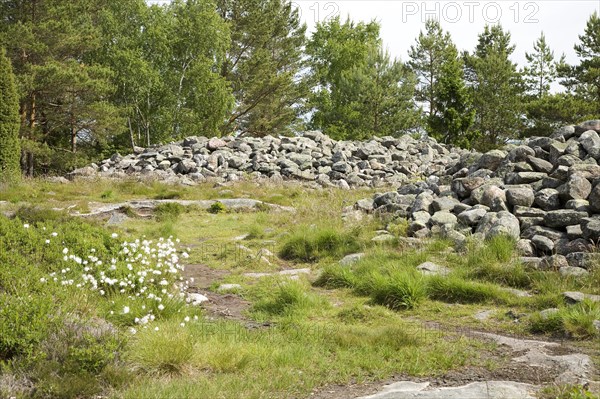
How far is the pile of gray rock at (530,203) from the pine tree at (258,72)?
93.6ft

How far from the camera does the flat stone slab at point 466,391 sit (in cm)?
415

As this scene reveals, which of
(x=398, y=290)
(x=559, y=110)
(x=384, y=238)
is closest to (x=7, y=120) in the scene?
(x=384, y=238)

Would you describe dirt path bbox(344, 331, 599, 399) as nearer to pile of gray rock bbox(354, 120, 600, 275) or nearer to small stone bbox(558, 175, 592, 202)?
pile of gray rock bbox(354, 120, 600, 275)

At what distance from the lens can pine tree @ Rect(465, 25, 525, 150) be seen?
42750mm

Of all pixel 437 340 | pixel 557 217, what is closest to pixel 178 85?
pixel 557 217

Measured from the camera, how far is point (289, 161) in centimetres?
2316

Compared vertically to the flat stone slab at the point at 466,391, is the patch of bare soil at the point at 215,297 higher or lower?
lower

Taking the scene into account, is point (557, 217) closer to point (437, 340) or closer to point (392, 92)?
point (437, 340)

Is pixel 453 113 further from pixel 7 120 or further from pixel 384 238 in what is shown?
pixel 384 238

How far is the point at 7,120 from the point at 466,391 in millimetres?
21952

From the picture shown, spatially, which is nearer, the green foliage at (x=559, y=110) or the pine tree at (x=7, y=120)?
the pine tree at (x=7, y=120)

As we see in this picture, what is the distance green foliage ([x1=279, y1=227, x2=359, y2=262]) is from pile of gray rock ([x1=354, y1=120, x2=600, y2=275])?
1273mm

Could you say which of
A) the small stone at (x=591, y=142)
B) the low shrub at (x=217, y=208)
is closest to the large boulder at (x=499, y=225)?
the small stone at (x=591, y=142)

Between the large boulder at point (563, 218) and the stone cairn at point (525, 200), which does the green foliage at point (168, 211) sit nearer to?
the stone cairn at point (525, 200)
